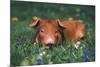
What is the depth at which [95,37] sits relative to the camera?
8.08 ft

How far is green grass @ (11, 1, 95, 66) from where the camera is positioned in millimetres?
2145

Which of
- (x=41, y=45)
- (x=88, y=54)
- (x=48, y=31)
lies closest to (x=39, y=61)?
(x=41, y=45)

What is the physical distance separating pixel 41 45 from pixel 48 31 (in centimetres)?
17

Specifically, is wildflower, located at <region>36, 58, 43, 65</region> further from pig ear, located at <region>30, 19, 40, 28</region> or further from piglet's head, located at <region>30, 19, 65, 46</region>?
pig ear, located at <region>30, 19, 40, 28</region>

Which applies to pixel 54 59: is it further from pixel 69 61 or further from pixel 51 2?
pixel 51 2

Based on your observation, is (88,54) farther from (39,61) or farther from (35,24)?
(35,24)

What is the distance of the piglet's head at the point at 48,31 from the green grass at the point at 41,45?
49 mm

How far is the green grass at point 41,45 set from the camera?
214cm

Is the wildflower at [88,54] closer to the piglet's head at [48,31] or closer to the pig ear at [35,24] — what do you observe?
the piglet's head at [48,31]

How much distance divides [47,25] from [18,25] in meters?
0.32

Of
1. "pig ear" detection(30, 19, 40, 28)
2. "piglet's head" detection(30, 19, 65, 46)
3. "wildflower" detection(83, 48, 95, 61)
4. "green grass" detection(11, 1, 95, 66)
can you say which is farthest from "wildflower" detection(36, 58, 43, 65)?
Answer: "wildflower" detection(83, 48, 95, 61)

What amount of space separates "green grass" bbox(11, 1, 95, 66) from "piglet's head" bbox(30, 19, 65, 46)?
49 millimetres

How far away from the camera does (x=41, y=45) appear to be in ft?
7.34
